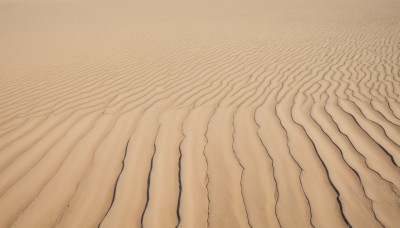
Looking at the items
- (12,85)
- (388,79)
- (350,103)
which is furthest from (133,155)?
(388,79)

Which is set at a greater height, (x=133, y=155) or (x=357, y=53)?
(x=357, y=53)

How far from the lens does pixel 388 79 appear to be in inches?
186

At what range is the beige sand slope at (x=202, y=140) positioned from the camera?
189 cm

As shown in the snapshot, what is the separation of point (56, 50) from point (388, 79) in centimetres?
872

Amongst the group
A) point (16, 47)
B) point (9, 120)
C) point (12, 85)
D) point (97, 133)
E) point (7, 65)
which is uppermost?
point (16, 47)

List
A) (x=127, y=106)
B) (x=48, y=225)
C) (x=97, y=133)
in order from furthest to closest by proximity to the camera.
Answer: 1. (x=127, y=106)
2. (x=97, y=133)
3. (x=48, y=225)

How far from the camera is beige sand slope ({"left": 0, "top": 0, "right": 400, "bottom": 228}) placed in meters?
1.89

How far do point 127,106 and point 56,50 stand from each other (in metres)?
5.72

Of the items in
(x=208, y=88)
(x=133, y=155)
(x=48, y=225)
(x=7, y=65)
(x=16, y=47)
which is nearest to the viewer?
(x=48, y=225)

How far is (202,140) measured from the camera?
9.08 feet

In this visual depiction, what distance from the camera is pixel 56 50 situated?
7.93 metres

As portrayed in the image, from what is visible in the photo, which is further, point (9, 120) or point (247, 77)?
point (247, 77)

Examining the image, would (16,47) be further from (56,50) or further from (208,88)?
(208,88)

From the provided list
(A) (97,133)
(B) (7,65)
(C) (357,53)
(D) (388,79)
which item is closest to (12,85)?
(B) (7,65)
